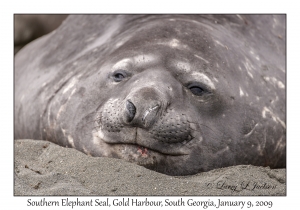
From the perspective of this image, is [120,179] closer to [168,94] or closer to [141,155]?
[141,155]

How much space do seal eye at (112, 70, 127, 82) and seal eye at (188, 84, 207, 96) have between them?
1.73 ft

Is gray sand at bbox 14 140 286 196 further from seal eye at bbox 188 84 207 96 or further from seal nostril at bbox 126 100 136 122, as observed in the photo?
seal eye at bbox 188 84 207 96

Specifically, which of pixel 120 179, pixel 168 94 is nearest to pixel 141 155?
pixel 120 179

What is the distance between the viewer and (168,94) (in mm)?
4668

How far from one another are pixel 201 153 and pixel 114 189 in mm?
863

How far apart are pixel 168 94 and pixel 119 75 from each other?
0.54m

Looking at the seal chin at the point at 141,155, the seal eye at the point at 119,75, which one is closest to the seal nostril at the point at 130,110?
the seal chin at the point at 141,155

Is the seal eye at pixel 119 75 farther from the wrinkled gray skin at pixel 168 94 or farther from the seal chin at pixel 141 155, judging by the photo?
the seal chin at pixel 141 155

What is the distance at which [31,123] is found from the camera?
19.0 feet

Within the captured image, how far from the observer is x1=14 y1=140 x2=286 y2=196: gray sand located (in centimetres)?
419

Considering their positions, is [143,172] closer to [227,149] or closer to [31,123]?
[227,149]

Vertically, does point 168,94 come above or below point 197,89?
below

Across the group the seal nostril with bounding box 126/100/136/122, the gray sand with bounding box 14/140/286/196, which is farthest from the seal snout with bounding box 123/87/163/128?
the gray sand with bounding box 14/140/286/196

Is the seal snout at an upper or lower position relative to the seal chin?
upper
